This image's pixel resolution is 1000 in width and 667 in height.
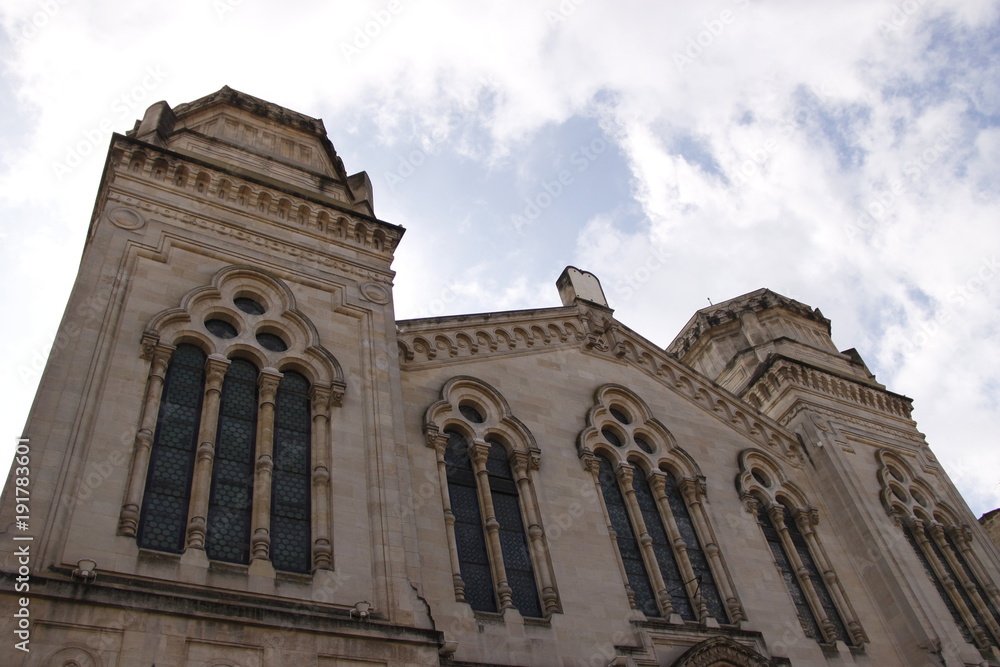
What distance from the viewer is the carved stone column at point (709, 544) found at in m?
14.5

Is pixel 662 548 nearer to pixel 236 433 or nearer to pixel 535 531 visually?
pixel 535 531

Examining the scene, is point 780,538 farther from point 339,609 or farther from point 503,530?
point 339,609

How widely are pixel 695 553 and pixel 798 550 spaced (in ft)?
9.33

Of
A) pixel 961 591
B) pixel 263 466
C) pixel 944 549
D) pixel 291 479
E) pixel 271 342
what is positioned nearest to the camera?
pixel 263 466

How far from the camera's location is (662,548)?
49.4 feet

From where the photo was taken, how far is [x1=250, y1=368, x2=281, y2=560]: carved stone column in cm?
1013

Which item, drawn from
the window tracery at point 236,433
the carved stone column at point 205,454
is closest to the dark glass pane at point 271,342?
the window tracery at point 236,433

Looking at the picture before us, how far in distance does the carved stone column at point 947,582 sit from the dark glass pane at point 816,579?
9.99 feet

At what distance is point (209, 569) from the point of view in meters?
9.53

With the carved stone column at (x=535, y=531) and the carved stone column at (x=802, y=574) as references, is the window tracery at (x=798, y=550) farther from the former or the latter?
the carved stone column at (x=535, y=531)

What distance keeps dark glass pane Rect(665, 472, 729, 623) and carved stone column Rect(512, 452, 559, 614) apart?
2.97 m

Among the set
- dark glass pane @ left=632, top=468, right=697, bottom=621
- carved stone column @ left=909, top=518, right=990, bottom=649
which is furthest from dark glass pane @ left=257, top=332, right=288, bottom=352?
carved stone column @ left=909, top=518, right=990, bottom=649

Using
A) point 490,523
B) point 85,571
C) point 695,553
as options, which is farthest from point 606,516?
point 85,571

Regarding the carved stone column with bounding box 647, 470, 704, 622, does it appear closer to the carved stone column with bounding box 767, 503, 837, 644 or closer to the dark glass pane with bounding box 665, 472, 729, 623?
the dark glass pane with bounding box 665, 472, 729, 623
